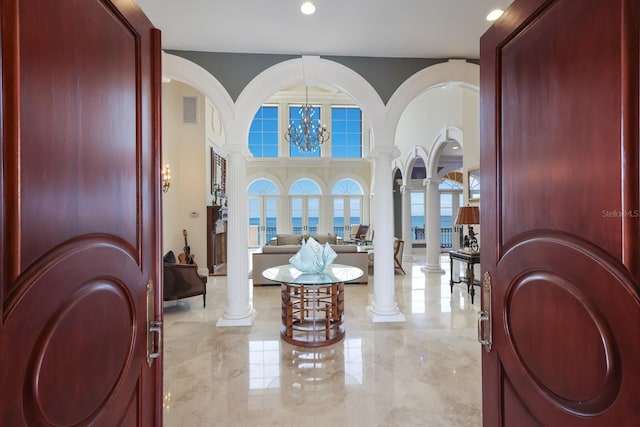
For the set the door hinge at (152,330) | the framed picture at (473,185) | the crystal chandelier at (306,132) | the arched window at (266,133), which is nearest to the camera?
the door hinge at (152,330)

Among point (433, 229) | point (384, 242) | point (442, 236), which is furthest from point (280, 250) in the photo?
point (442, 236)

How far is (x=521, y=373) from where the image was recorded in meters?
1.11

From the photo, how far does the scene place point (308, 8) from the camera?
3.14 meters

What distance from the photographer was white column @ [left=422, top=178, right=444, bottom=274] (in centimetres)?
760

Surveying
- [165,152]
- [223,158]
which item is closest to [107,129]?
[165,152]


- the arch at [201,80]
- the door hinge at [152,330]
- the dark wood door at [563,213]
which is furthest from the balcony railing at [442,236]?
the door hinge at [152,330]

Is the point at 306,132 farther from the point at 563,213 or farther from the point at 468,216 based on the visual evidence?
the point at 563,213

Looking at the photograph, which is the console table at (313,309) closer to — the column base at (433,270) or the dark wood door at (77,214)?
the dark wood door at (77,214)

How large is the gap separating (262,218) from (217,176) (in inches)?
149

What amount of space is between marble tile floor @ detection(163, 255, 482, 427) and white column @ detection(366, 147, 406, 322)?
22 centimetres

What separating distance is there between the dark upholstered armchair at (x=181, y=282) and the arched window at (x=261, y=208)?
7257 mm

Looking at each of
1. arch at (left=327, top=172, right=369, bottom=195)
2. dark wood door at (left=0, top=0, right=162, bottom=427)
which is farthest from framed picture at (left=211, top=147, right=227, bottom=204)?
dark wood door at (left=0, top=0, right=162, bottom=427)

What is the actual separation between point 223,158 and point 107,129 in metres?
8.75

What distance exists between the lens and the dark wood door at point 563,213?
2.44ft
